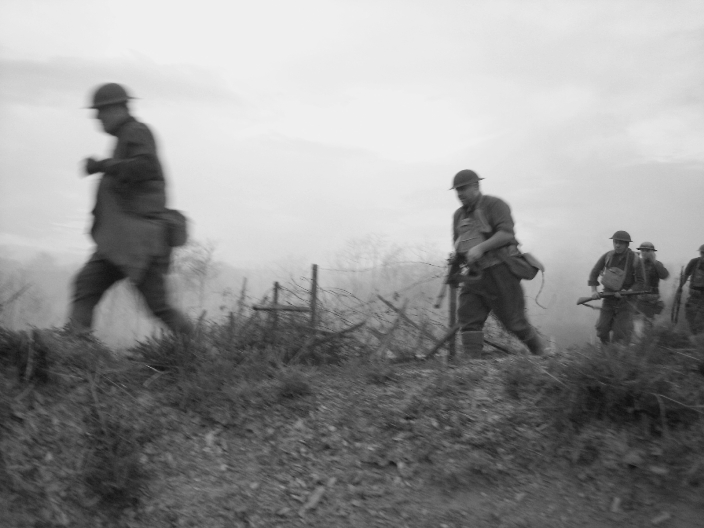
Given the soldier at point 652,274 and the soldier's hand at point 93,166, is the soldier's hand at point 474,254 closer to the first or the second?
the soldier's hand at point 93,166

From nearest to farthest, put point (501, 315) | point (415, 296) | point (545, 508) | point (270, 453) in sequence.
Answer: point (545, 508) → point (270, 453) → point (501, 315) → point (415, 296)

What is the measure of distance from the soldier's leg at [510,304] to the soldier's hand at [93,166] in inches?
122

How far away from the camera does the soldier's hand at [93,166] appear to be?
441 centimetres

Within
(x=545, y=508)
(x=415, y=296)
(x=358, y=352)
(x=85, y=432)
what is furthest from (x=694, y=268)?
(x=85, y=432)

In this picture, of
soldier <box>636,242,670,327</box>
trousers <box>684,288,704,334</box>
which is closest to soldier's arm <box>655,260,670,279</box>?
soldier <box>636,242,670,327</box>

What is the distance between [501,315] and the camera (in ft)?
19.4

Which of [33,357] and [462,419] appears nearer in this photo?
[33,357]

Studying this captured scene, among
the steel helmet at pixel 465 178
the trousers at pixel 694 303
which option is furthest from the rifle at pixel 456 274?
the trousers at pixel 694 303

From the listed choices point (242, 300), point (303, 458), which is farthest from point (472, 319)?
point (303, 458)

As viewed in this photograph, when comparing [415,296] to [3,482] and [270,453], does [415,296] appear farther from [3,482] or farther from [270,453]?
[3,482]

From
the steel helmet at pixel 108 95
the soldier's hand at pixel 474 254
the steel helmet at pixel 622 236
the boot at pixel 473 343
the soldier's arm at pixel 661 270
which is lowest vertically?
the boot at pixel 473 343

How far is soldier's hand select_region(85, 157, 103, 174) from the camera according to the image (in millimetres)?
4406

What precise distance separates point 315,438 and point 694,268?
773 cm

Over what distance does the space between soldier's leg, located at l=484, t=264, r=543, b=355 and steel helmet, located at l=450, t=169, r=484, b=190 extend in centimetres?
72
